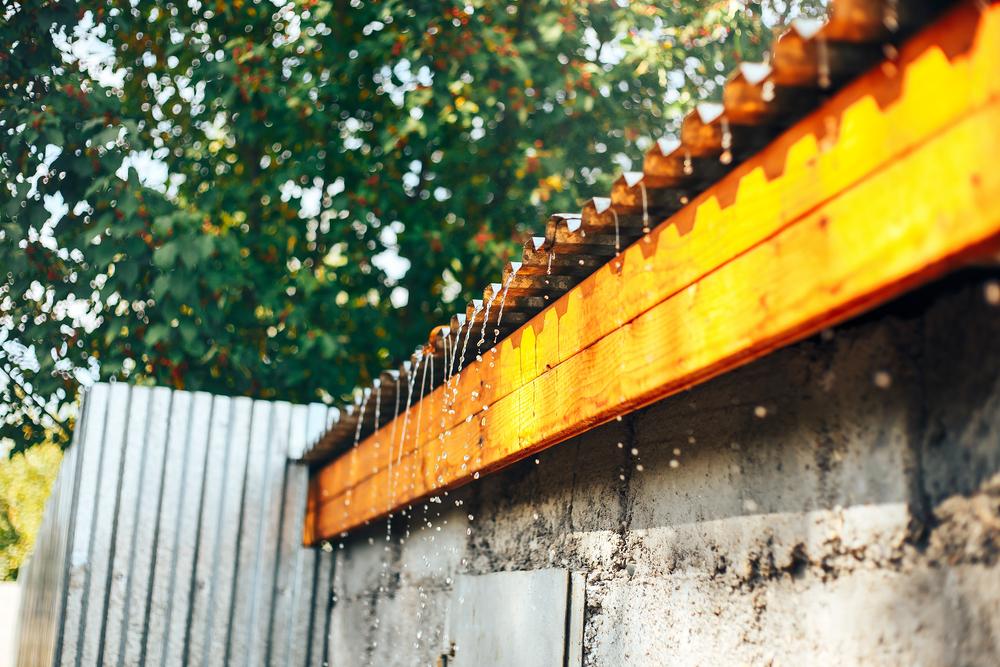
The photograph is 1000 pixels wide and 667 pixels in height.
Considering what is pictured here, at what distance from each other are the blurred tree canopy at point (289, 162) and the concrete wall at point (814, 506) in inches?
204

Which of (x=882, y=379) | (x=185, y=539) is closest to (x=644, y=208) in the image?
(x=882, y=379)

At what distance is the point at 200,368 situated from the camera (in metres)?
7.94

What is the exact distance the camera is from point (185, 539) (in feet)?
18.6

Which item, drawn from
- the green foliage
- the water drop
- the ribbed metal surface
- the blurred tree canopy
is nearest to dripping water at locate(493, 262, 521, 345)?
the ribbed metal surface

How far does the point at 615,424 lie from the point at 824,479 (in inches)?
39.3

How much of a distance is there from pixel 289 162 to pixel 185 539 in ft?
12.9

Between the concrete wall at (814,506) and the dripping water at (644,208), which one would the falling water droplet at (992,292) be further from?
the dripping water at (644,208)

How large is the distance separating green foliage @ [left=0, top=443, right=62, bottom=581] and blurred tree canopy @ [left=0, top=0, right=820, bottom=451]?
41.5ft

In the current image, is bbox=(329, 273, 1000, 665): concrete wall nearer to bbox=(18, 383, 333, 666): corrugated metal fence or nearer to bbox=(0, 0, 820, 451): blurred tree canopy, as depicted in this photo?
bbox=(18, 383, 333, 666): corrugated metal fence

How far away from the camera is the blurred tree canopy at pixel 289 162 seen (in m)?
7.59

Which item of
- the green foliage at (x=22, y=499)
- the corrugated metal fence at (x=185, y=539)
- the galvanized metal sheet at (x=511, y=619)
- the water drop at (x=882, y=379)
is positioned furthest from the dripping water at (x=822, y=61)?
the green foliage at (x=22, y=499)

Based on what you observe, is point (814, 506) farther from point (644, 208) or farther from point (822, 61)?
point (822, 61)

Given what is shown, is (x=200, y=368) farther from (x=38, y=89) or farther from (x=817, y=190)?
(x=817, y=190)

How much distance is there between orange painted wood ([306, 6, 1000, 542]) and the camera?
4.46ft
